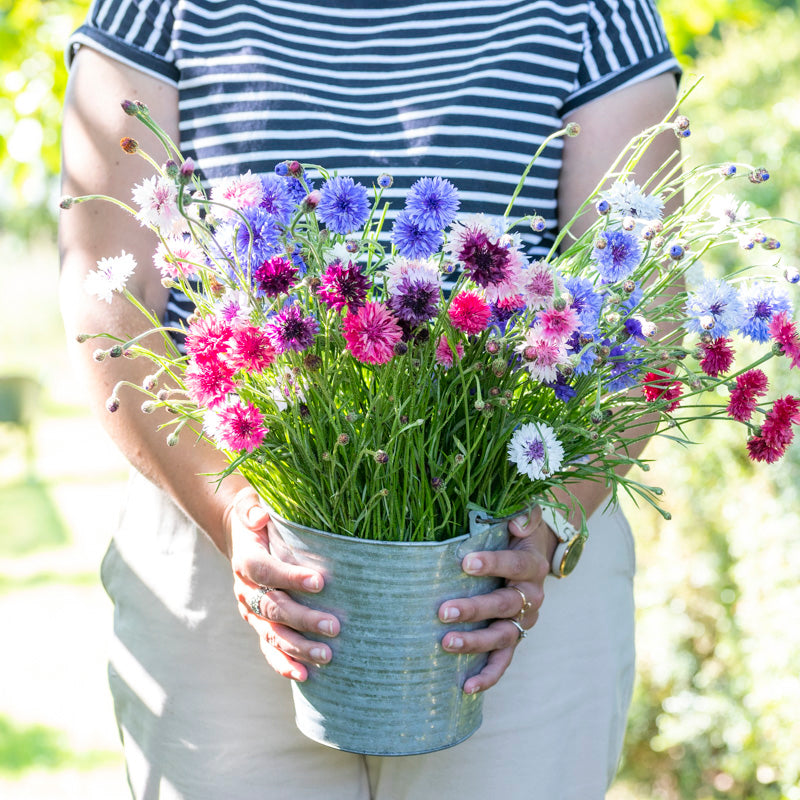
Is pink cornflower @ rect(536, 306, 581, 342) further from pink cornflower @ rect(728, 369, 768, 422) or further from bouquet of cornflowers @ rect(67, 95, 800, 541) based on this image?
pink cornflower @ rect(728, 369, 768, 422)

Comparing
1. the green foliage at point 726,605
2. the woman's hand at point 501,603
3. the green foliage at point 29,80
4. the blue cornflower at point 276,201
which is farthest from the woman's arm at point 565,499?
the green foliage at point 29,80

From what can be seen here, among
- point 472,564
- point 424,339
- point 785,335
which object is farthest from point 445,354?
point 785,335

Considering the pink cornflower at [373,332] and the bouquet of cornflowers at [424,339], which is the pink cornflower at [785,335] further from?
the pink cornflower at [373,332]

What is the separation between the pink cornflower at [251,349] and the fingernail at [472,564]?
1.17ft

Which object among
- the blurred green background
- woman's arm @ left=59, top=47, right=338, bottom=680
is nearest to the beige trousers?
woman's arm @ left=59, top=47, right=338, bottom=680

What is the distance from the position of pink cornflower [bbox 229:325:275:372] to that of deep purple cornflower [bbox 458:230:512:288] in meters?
0.22

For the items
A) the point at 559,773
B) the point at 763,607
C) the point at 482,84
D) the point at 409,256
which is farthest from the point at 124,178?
the point at 763,607

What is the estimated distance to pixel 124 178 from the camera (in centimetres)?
152

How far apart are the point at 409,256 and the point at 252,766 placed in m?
0.90

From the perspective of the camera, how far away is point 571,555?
1.44 m

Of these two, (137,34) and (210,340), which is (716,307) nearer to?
(210,340)

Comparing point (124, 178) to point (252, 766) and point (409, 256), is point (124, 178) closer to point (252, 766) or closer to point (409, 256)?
point (409, 256)

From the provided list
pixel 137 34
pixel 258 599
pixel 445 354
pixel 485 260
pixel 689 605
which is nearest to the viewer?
pixel 485 260

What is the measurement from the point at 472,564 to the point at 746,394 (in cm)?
38
